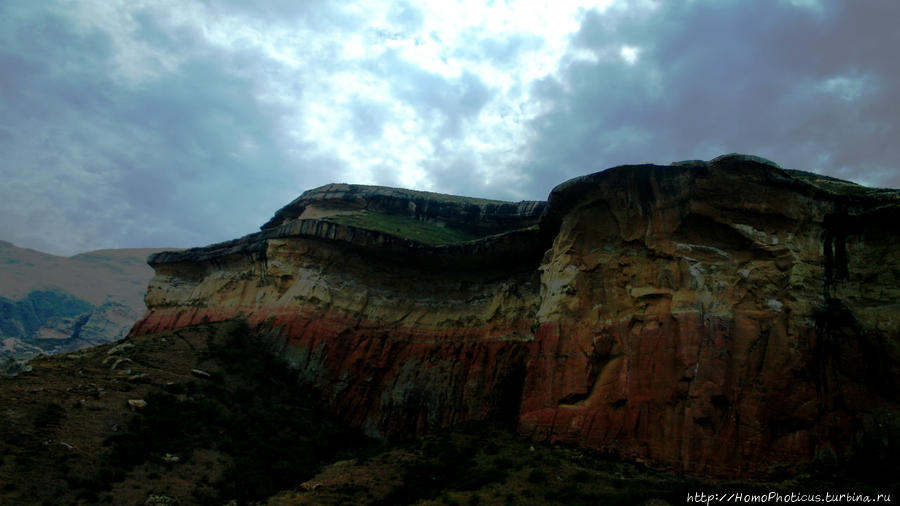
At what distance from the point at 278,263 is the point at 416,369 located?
11.6m

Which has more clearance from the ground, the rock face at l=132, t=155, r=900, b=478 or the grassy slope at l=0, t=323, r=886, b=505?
the rock face at l=132, t=155, r=900, b=478

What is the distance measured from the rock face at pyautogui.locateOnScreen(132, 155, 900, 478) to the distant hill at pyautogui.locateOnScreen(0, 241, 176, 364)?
7292 cm

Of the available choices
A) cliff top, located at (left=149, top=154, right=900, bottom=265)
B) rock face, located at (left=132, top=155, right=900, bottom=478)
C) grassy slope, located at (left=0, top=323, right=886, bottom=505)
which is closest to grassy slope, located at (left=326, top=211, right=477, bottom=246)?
cliff top, located at (left=149, top=154, right=900, bottom=265)

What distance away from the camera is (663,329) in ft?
63.3

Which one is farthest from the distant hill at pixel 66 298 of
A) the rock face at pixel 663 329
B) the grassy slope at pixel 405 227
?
the rock face at pixel 663 329

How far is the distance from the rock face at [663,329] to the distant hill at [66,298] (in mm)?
72923

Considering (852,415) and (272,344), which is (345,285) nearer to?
(272,344)


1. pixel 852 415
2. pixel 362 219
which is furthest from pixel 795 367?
pixel 362 219

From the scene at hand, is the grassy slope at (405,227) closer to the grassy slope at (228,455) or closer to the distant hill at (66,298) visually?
the grassy slope at (228,455)

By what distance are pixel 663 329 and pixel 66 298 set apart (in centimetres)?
14757

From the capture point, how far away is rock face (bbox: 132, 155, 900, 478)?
16.6m

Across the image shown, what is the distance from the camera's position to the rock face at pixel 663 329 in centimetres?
1658

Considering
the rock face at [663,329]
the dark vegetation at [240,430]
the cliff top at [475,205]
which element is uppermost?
the cliff top at [475,205]

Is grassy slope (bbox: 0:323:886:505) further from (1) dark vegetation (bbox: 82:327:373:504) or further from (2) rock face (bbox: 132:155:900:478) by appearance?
(2) rock face (bbox: 132:155:900:478)
